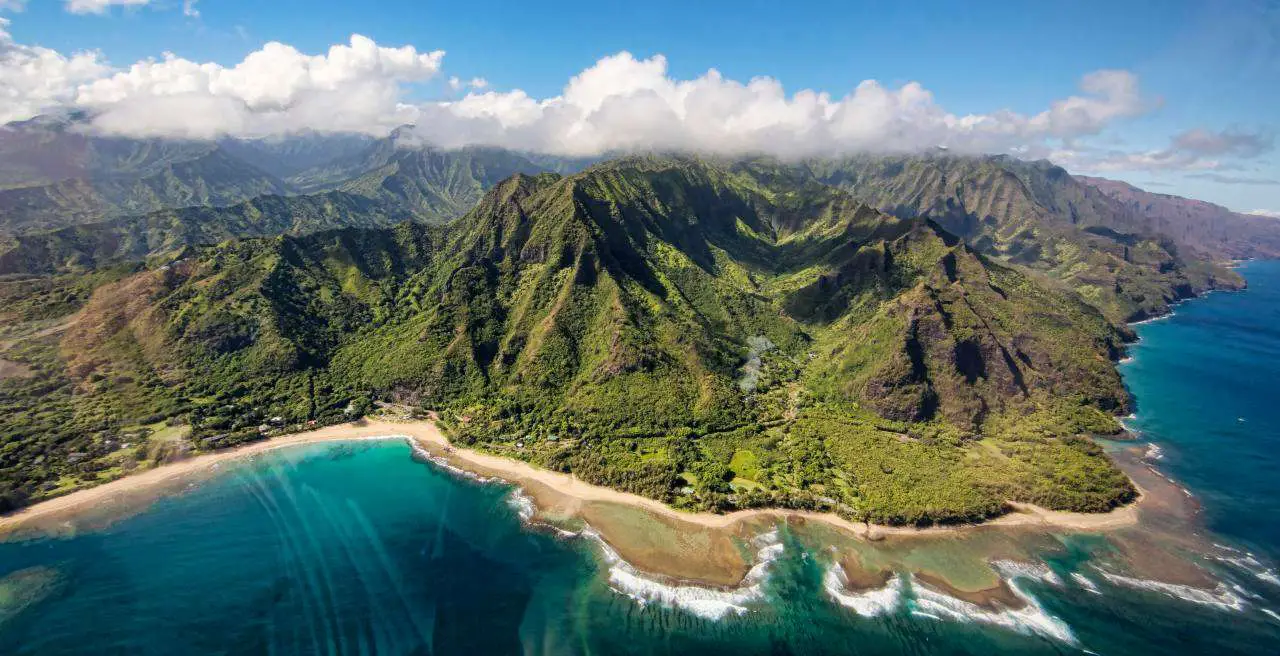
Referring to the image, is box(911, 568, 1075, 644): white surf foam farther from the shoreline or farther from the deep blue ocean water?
the deep blue ocean water

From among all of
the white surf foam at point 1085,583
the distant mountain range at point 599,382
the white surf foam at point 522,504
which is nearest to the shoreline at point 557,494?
the white surf foam at point 522,504

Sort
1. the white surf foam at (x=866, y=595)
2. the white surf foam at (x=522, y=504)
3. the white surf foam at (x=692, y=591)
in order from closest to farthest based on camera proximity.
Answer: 1. the white surf foam at (x=692, y=591)
2. the white surf foam at (x=866, y=595)
3. the white surf foam at (x=522, y=504)

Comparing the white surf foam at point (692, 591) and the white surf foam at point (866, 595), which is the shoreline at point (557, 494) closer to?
the white surf foam at point (866, 595)

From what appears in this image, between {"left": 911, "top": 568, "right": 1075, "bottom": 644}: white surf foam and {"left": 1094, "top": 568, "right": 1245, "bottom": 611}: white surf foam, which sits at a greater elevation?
{"left": 1094, "top": 568, "right": 1245, "bottom": 611}: white surf foam

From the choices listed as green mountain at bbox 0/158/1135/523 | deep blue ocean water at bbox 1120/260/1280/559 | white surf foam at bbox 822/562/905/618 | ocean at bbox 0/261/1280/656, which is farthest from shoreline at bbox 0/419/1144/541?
deep blue ocean water at bbox 1120/260/1280/559

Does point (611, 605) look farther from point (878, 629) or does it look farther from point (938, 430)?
point (938, 430)

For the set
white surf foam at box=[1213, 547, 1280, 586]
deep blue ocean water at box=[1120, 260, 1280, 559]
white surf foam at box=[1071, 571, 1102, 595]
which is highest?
deep blue ocean water at box=[1120, 260, 1280, 559]

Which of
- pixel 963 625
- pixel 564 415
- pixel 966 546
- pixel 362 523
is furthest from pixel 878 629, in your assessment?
pixel 362 523
